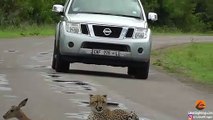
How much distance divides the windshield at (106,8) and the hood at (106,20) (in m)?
0.28

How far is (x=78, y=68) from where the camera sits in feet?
63.7

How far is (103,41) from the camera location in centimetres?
1666

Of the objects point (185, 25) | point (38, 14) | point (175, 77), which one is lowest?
point (185, 25)

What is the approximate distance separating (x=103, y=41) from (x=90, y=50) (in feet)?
1.16

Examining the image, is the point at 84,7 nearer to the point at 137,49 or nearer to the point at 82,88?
the point at 137,49

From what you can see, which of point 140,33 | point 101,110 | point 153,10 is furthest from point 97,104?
point 153,10

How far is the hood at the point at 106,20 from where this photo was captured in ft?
55.1

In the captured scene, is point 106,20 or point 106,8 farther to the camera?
point 106,8

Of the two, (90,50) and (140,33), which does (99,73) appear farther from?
(140,33)

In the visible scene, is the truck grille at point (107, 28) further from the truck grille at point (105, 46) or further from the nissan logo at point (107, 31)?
the truck grille at point (105, 46)

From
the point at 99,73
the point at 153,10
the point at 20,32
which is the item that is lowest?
the point at 153,10

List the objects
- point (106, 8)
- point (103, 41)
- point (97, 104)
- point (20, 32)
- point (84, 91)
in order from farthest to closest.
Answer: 1. point (20, 32)
2. point (106, 8)
3. point (103, 41)
4. point (84, 91)
5. point (97, 104)

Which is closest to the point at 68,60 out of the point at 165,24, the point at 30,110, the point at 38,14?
the point at 30,110

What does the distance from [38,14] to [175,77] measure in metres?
42.1
